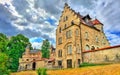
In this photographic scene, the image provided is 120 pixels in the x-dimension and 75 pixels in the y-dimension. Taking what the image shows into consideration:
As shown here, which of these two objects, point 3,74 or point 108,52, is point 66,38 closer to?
point 108,52

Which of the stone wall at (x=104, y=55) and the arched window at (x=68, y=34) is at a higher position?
the arched window at (x=68, y=34)

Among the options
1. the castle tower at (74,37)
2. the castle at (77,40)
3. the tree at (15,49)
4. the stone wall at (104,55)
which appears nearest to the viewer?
the stone wall at (104,55)

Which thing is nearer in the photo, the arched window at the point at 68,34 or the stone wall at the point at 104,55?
the stone wall at the point at 104,55

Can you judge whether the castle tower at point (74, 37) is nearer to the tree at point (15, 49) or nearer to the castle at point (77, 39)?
the castle at point (77, 39)

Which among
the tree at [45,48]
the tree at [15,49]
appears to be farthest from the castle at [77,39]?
the tree at [45,48]

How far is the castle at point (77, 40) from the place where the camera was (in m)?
42.8

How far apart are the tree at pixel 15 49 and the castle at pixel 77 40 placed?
2812 centimetres

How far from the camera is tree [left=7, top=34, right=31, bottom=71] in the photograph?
233 ft

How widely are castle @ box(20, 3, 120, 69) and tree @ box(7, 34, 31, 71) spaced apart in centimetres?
2812

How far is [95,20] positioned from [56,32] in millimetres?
12560

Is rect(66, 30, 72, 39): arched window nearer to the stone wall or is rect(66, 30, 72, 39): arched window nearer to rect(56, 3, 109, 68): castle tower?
rect(56, 3, 109, 68): castle tower

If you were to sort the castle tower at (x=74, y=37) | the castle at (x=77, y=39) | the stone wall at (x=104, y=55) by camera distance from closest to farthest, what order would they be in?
the stone wall at (x=104, y=55), the castle at (x=77, y=39), the castle tower at (x=74, y=37)

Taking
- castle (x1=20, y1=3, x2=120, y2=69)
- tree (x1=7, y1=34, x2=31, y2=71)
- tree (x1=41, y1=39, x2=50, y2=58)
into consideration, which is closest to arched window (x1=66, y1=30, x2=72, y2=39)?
castle (x1=20, y1=3, x2=120, y2=69)

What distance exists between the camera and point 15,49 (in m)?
72.6
